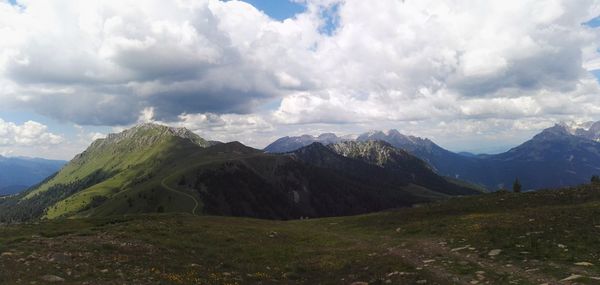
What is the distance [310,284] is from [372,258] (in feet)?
24.2

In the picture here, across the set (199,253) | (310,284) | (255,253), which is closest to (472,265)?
(310,284)

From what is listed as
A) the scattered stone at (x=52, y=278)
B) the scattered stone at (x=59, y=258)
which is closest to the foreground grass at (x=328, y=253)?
the scattered stone at (x=59, y=258)

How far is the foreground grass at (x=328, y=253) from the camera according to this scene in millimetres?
23359

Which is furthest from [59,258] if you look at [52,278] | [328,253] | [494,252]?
[494,252]

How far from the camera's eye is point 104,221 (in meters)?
52.7

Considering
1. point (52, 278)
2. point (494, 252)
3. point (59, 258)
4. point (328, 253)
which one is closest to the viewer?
point (52, 278)

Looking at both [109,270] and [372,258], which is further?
[372,258]

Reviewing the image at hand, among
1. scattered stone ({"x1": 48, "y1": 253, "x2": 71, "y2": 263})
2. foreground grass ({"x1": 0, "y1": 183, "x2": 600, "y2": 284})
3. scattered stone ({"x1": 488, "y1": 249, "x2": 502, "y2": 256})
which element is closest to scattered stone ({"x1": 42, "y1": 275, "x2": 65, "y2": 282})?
foreground grass ({"x1": 0, "y1": 183, "x2": 600, "y2": 284})

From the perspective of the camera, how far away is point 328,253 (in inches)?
1406

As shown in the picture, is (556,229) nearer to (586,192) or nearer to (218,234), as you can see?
(586,192)

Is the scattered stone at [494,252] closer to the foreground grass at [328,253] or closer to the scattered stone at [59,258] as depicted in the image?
the foreground grass at [328,253]

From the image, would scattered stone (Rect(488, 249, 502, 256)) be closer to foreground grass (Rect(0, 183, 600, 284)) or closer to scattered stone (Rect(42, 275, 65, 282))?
foreground grass (Rect(0, 183, 600, 284))

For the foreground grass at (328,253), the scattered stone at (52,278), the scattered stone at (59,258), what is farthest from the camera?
the scattered stone at (59,258)

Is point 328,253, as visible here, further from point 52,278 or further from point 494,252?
point 52,278
